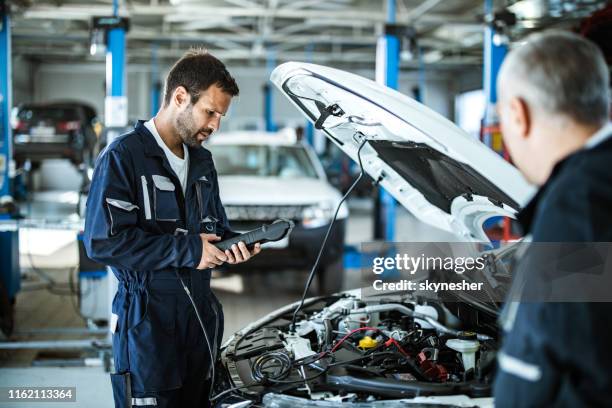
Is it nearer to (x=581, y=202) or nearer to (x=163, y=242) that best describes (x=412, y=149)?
(x=163, y=242)

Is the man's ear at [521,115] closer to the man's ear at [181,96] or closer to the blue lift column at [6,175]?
the man's ear at [181,96]

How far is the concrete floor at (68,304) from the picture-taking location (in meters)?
4.43

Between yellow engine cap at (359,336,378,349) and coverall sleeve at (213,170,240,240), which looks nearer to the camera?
yellow engine cap at (359,336,378,349)

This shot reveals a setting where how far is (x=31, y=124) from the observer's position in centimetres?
1165

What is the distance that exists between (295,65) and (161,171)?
652 mm

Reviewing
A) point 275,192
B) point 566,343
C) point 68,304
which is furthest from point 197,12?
point 566,343

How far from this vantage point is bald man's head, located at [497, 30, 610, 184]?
123 centimetres

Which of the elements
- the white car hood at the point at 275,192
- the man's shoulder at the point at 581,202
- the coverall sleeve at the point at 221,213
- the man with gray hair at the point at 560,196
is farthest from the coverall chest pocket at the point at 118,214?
the white car hood at the point at 275,192

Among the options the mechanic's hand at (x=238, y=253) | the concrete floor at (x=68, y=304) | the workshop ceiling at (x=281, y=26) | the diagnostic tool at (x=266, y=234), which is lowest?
the concrete floor at (x=68, y=304)

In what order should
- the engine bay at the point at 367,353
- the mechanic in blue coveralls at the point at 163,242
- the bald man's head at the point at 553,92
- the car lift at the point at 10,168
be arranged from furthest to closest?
the car lift at the point at 10,168 < the mechanic in blue coveralls at the point at 163,242 < the engine bay at the point at 367,353 < the bald man's head at the point at 553,92

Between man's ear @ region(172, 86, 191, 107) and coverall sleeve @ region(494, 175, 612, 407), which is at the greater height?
man's ear @ region(172, 86, 191, 107)

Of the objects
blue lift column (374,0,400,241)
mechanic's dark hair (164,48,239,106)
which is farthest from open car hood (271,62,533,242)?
blue lift column (374,0,400,241)

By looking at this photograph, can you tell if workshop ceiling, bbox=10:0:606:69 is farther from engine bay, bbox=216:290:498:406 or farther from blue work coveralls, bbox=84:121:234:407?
engine bay, bbox=216:290:498:406

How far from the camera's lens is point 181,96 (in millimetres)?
2395
